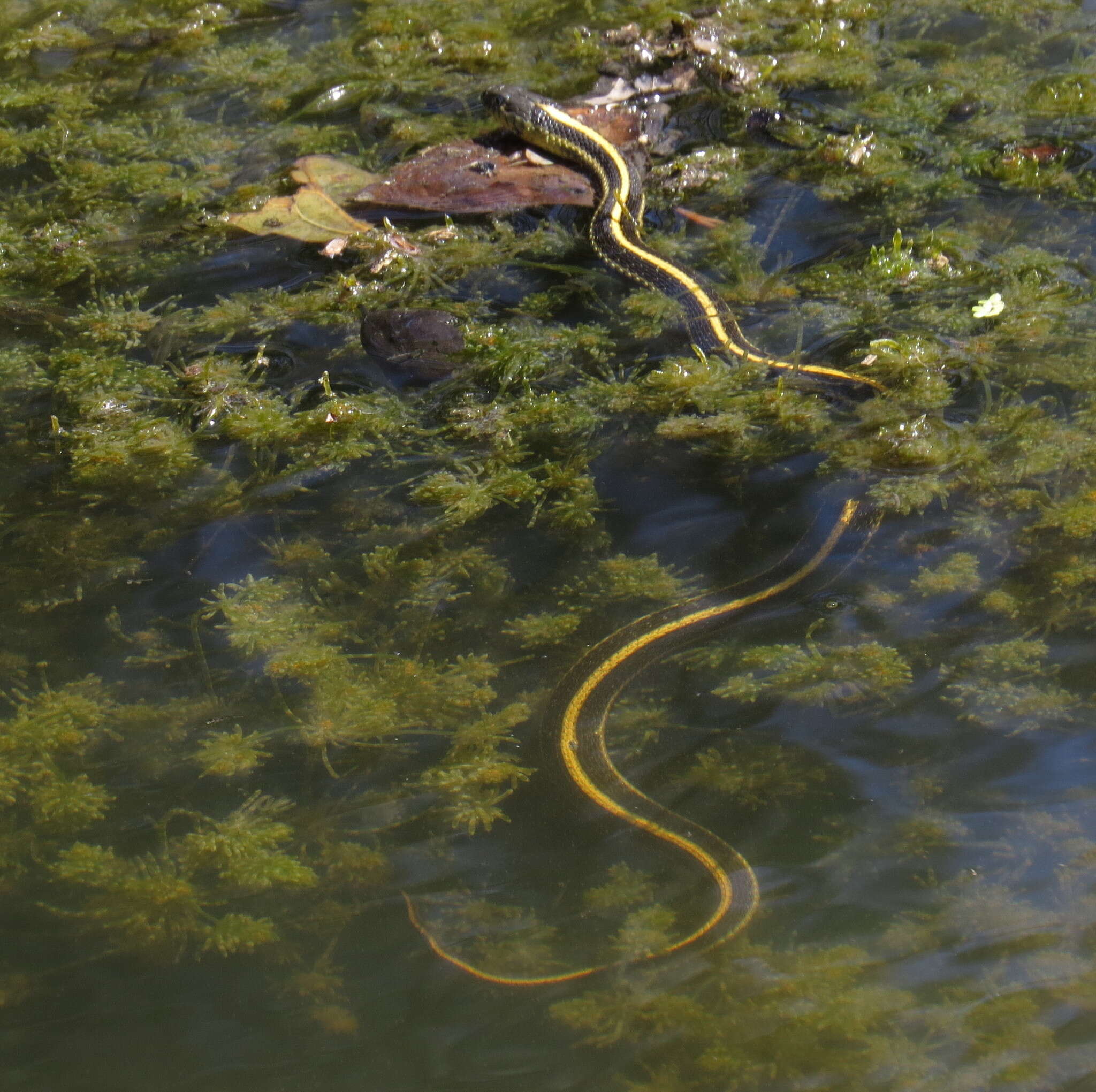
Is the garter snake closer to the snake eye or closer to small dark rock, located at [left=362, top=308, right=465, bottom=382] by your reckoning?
the snake eye

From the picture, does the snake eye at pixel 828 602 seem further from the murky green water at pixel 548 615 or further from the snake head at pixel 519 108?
the snake head at pixel 519 108

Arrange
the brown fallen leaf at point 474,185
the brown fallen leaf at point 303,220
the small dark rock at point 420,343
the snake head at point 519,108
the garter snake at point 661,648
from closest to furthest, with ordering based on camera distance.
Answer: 1. the garter snake at point 661,648
2. the small dark rock at point 420,343
3. the brown fallen leaf at point 303,220
4. the brown fallen leaf at point 474,185
5. the snake head at point 519,108

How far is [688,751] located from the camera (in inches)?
Answer: 113

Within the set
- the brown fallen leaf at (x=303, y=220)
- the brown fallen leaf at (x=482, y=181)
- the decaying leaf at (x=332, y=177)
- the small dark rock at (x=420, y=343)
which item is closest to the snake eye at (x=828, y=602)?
the small dark rock at (x=420, y=343)

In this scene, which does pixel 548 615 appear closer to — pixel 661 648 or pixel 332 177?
pixel 661 648

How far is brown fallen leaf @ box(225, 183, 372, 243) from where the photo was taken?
4.80m

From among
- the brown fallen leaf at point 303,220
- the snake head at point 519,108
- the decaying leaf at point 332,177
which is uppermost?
the snake head at point 519,108

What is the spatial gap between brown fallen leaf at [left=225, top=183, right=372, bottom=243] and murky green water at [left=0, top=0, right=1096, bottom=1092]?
9 centimetres

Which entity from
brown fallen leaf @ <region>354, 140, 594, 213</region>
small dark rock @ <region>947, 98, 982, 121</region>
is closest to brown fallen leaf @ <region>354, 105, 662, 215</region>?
brown fallen leaf @ <region>354, 140, 594, 213</region>

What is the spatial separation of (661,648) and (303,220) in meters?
2.98

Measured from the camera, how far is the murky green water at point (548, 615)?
2309 mm

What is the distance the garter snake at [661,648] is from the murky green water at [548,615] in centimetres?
5

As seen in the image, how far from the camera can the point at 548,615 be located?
322 cm

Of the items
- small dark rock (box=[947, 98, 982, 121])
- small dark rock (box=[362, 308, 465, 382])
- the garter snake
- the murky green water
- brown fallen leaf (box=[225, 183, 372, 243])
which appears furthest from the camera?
small dark rock (box=[947, 98, 982, 121])
